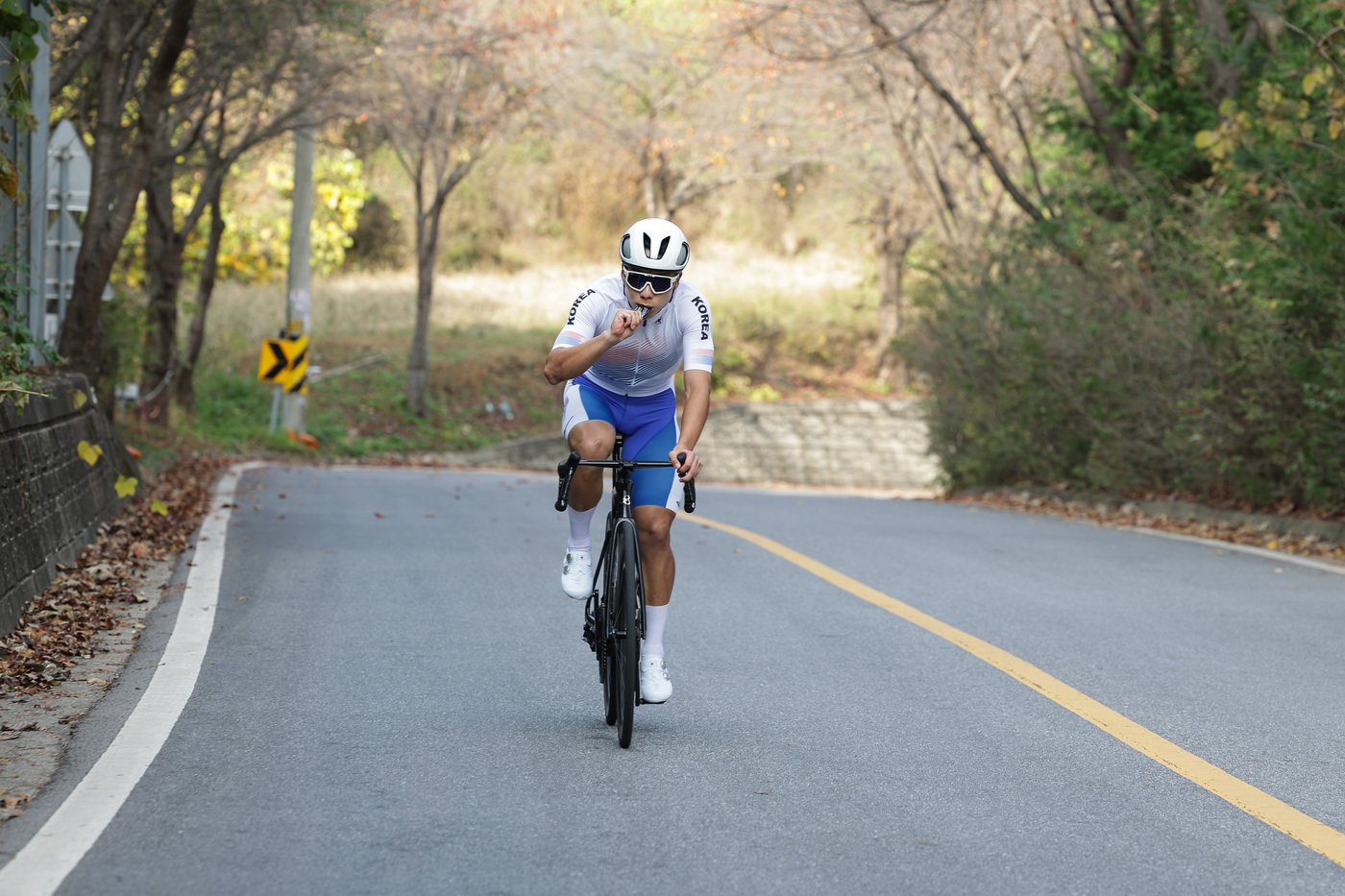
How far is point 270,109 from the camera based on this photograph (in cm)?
2830

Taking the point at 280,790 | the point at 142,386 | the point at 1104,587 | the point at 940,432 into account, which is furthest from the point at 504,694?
the point at 142,386

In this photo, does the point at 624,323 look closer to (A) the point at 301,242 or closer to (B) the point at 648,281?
(B) the point at 648,281

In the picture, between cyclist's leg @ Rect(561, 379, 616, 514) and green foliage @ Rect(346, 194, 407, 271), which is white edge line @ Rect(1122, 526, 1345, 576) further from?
green foliage @ Rect(346, 194, 407, 271)

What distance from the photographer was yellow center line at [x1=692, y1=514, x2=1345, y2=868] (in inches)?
208

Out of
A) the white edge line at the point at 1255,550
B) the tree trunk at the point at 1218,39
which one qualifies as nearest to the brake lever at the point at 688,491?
the white edge line at the point at 1255,550

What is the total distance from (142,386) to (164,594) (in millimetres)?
18882

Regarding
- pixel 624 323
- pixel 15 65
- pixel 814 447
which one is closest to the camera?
pixel 624 323

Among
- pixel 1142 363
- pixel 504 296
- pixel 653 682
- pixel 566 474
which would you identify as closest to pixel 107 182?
pixel 1142 363

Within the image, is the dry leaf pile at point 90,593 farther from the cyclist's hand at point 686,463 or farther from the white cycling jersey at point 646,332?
the cyclist's hand at point 686,463

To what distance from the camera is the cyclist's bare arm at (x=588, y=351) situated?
6.13 m

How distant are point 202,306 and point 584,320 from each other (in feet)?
77.0

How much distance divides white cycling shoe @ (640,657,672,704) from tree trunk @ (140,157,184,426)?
20.6 m

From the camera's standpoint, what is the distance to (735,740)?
6.50m

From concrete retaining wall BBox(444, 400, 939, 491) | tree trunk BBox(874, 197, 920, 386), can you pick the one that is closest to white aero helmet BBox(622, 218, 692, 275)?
concrete retaining wall BBox(444, 400, 939, 491)
